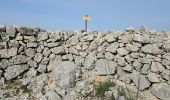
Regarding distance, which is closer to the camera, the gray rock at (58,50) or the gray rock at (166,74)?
the gray rock at (166,74)

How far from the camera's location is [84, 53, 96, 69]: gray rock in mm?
10961

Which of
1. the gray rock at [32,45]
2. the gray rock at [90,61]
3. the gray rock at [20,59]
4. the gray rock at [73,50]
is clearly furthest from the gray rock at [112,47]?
the gray rock at [20,59]

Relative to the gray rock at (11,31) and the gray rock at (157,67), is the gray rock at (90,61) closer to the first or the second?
the gray rock at (157,67)

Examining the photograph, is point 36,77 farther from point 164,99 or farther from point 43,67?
point 164,99

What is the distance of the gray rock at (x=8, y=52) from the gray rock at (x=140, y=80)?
4837 mm

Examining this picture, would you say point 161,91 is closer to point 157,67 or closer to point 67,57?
point 157,67

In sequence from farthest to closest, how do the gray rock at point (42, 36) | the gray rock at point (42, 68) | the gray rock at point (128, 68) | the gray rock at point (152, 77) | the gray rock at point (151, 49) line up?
the gray rock at point (42, 36) < the gray rock at point (42, 68) < the gray rock at point (128, 68) < the gray rock at point (151, 49) < the gray rock at point (152, 77)

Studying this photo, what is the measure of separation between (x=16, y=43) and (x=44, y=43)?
45.5 inches

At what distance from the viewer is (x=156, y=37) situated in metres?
10.5

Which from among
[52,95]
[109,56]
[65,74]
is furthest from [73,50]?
[52,95]

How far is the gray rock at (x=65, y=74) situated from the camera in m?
10.4

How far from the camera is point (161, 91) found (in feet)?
32.2

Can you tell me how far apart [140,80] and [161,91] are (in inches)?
34.1

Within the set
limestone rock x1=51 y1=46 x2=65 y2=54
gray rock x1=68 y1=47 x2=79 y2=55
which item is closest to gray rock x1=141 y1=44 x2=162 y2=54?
gray rock x1=68 y1=47 x2=79 y2=55
